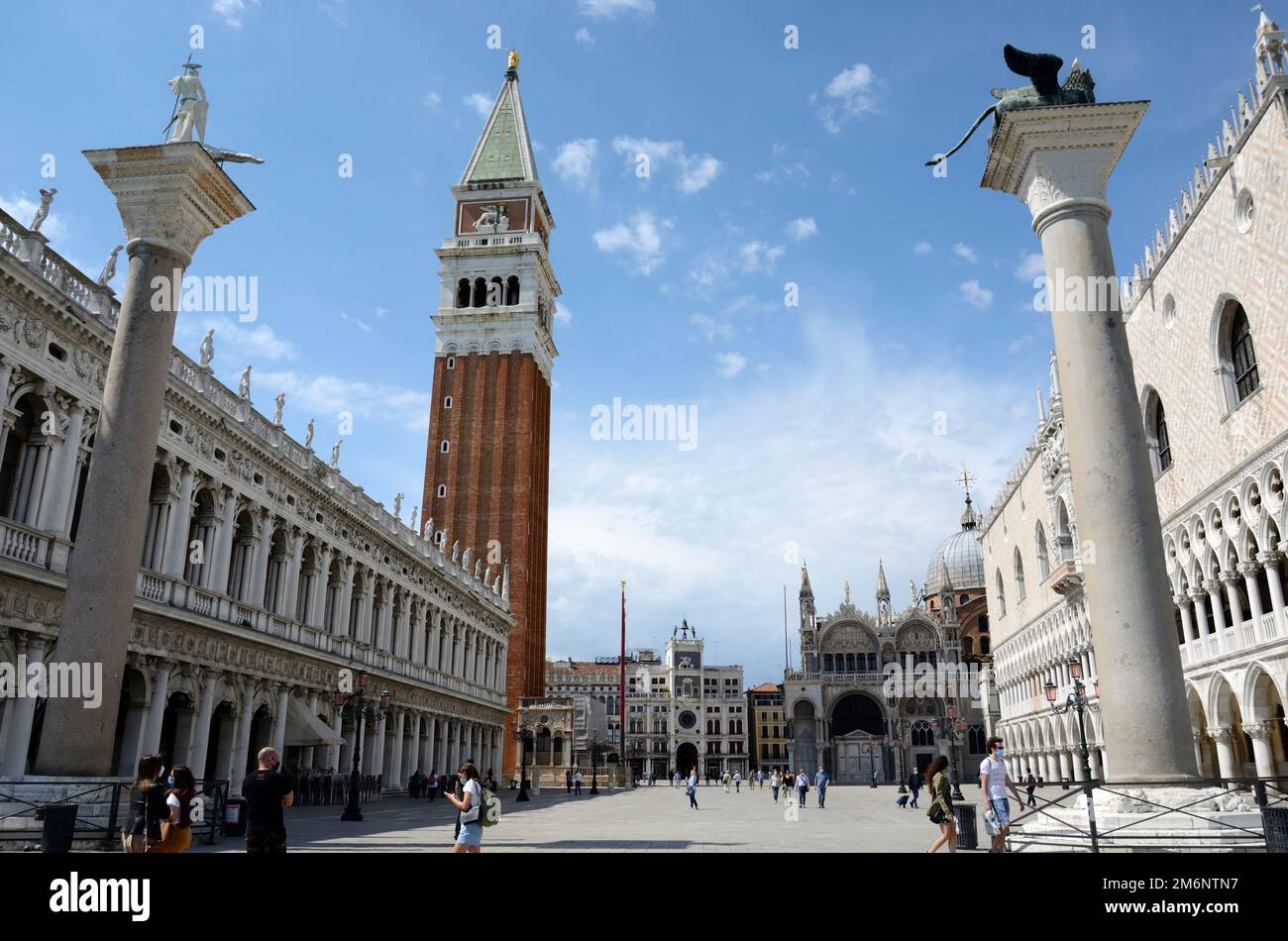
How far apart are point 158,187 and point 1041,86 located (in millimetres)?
13685

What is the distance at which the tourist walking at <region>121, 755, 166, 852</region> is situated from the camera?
8.59 meters

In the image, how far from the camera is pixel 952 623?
84.1m

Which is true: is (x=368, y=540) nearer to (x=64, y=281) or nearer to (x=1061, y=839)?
(x=64, y=281)

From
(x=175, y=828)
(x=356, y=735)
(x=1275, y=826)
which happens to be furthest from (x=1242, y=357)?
(x=175, y=828)

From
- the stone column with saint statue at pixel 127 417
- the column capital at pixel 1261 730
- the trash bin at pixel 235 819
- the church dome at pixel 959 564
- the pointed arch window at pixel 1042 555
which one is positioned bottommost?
the trash bin at pixel 235 819

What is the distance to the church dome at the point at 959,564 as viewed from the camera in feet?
306

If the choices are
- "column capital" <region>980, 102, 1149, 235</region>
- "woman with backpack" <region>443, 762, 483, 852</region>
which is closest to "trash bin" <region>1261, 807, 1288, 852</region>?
"column capital" <region>980, 102, 1149, 235</region>

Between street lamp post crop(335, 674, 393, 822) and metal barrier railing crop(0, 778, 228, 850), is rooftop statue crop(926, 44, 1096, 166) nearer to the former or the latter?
metal barrier railing crop(0, 778, 228, 850)

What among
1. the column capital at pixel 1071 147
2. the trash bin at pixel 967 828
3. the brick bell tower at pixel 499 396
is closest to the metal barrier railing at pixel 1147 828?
the trash bin at pixel 967 828

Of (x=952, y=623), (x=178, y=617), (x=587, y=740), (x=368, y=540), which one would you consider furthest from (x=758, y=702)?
(x=178, y=617)

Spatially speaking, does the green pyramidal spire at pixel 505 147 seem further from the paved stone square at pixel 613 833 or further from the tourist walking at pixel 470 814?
the tourist walking at pixel 470 814

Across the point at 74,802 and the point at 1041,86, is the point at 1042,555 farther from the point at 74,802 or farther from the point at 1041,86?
the point at 74,802

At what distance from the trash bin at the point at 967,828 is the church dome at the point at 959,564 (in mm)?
79301

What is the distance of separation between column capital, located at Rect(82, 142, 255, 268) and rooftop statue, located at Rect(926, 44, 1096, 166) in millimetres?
11555
